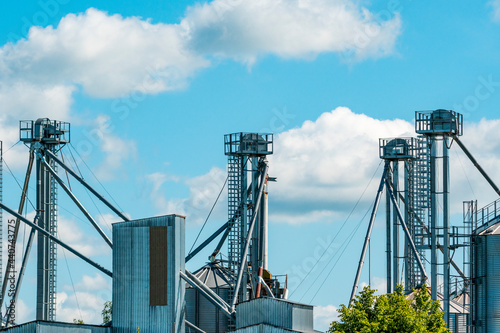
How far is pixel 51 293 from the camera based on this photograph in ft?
223

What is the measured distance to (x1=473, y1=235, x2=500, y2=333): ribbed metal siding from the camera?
58219 millimetres

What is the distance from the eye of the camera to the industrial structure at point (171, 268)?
58.8m

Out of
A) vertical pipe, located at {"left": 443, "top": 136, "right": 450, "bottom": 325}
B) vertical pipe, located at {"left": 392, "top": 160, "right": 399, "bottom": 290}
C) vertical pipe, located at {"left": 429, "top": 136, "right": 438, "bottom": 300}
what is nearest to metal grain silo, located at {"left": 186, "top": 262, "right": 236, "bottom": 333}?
vertical pipe, located at {"left": 392, "top": 160, "right": 399, "bottom": 290}

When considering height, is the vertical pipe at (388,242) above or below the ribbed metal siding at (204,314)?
above

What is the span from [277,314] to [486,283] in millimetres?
12659

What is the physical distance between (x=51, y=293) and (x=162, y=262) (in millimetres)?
12275

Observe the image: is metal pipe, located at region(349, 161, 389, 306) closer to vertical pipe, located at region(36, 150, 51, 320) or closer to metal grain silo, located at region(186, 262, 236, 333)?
metal grain silo, located at region(186, 262, 236, 333)

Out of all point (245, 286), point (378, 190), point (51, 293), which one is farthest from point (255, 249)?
point (51, 293)

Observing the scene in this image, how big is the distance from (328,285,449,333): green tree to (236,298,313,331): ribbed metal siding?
6.92ft

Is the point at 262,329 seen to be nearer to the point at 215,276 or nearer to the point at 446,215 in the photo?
the point at 446,215

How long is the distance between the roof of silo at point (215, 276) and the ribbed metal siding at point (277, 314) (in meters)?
9.18

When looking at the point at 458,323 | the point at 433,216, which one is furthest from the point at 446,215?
the point at 458,323

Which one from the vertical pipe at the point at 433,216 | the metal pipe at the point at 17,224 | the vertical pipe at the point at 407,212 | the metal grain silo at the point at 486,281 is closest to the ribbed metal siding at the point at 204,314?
the metal pipe at the point at 17,224

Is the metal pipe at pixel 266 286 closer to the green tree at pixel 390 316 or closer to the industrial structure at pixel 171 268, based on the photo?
the industrial structure at pixel 171 268
